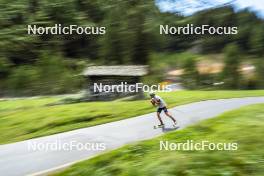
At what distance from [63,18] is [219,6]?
3.08 metres

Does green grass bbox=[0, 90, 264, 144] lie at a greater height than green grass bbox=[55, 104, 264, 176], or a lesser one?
greater

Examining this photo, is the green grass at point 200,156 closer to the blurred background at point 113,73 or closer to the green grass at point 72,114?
the blurred background at point 113,73

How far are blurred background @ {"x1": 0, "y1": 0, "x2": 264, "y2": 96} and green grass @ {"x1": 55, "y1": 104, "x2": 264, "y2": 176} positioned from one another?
98 centimetres

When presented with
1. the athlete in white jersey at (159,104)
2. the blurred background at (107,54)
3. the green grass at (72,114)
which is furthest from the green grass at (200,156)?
the blurred background at (107,54)

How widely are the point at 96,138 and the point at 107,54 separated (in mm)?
1704

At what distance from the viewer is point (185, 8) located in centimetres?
546

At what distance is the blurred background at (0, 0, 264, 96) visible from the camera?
7.44 m

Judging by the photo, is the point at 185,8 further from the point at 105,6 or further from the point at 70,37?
the point at 70,37

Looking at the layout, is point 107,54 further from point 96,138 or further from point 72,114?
point 96,138

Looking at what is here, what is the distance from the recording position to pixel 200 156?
6.27m

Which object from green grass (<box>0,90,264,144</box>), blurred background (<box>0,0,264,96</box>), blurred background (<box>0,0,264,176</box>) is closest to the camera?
blurred background (<box>0,0,264,176</box>)

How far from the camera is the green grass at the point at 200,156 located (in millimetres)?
5932

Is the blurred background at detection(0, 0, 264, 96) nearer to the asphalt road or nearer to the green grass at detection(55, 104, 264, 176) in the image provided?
the asphalt road

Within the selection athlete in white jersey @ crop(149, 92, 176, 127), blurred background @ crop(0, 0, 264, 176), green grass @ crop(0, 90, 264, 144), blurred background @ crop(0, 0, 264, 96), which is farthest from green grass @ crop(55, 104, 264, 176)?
blurred background @ crop(0, 0, 264, 96)
